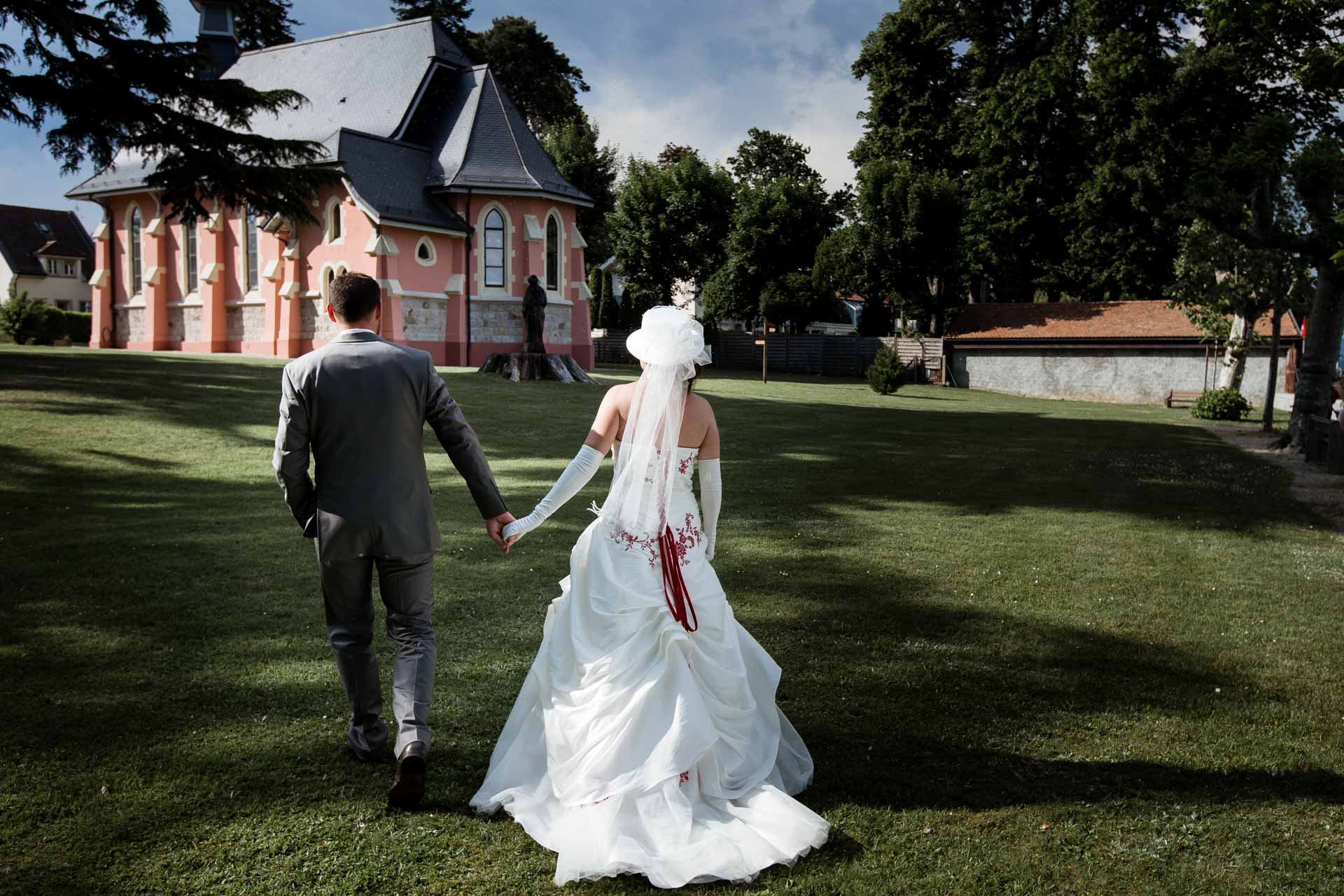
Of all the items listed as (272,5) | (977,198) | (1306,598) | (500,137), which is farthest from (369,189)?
(1306,598)

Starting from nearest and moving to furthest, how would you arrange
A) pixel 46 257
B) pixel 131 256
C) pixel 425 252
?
pixel 425 252, pixel 131 256, pixel 46 257

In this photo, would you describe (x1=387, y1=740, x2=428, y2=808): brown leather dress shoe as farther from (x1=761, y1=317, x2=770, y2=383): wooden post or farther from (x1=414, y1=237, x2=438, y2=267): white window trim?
(x1=414, y1=237, x2=438, y2=267): white window trim

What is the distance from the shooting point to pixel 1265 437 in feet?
74.2

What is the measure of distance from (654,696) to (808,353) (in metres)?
44.6

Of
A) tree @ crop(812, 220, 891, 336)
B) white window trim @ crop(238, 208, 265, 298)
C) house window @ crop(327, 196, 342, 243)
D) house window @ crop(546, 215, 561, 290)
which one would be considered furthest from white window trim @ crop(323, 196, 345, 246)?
tree @ crop(812, 220, 891, 336)

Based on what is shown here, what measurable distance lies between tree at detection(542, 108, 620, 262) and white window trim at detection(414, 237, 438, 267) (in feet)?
54.9

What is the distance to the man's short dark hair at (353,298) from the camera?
434cm

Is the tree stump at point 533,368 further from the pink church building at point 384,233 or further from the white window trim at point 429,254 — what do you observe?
the white window trim at point 429,254

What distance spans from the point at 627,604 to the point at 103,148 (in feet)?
55.4

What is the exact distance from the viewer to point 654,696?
4.14m

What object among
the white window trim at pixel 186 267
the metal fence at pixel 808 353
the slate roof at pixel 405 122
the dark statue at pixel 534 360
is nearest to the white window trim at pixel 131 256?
the slate roof at pixel 405 122

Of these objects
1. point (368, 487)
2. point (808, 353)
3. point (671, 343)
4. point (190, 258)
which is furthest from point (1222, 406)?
point (190, 258)

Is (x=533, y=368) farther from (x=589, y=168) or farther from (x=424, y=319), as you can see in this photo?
(x=589, y=168)

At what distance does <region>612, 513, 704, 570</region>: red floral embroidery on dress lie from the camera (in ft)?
14.9
